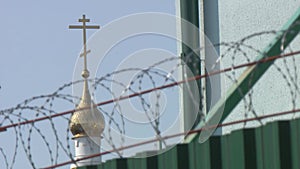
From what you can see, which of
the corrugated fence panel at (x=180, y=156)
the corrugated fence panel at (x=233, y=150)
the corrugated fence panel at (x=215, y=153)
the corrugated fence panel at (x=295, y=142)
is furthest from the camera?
the corrugated fence panel at (x=180, y=156)

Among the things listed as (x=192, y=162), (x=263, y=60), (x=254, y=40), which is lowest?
(x=192, y=162)

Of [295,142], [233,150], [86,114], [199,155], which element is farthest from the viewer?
[86,114]

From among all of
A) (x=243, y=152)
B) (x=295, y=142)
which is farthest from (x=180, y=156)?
(x=295, y=142)

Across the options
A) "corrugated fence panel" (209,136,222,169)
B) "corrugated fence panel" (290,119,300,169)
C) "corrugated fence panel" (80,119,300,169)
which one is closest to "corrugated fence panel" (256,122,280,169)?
"corrugated fence panel" (80,119,300,169)

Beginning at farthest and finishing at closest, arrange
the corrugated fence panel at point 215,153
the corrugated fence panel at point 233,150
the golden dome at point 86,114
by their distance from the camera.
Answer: the golden dome at point 86,114 < the corrugated fence panel at point 215,153 < the corrugated fence panel at point 233,150

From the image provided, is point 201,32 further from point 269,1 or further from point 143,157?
point 143,157

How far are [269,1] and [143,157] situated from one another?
5589 millimetres

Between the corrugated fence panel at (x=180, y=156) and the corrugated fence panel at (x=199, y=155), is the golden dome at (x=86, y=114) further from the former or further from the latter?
the corrugated fence panel at (x=199, y=155)

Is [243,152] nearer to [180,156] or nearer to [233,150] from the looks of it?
[233,150]

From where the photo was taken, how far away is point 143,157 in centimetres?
1110

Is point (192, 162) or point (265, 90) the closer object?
point (192, 162)

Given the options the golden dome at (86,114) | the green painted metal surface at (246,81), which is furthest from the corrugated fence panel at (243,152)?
the golden dome at (86,114)

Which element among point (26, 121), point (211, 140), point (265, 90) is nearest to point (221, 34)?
point (265, 90)

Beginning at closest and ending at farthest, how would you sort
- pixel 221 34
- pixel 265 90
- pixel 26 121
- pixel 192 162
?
pixel 192 162
pixel 26 121
pixel 265 90
pixel 221 34
